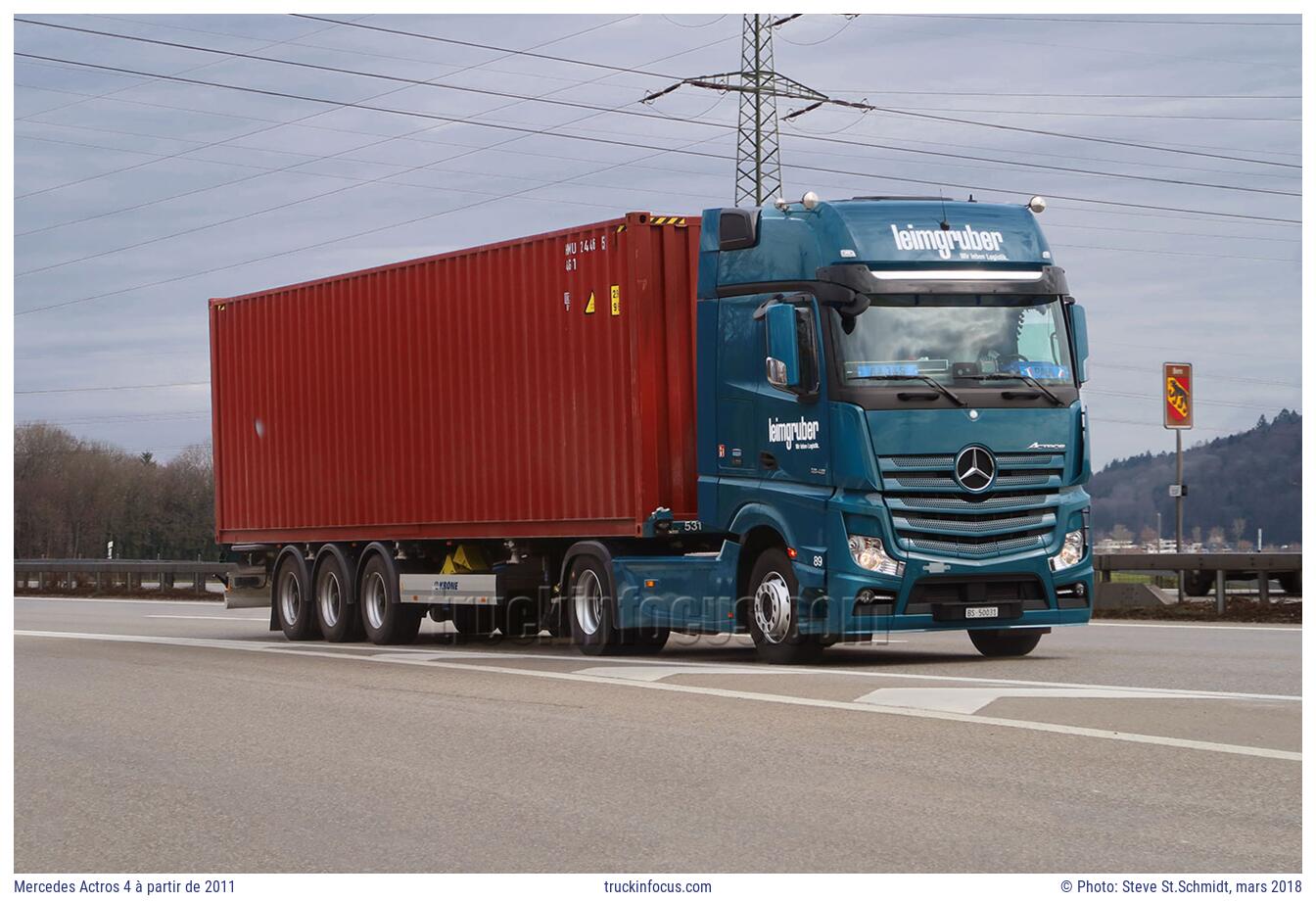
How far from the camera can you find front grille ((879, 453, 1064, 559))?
14.3 meters

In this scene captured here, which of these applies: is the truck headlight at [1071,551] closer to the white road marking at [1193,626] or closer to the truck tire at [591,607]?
the truck tire at [591,607]

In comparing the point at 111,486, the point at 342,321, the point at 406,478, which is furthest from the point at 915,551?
the point at 111,486

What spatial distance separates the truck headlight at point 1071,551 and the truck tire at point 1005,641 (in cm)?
108

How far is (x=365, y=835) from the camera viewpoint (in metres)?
7.29

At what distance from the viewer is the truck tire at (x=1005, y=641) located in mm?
15820

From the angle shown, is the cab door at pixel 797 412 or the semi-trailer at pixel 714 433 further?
the cab door at pixel 797 412

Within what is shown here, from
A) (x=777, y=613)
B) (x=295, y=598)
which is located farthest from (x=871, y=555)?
(x=295, y=598)

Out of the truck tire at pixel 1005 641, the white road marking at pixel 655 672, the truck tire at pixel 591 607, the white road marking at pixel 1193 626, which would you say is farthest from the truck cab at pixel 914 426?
the white road marking at pixel 1193 626

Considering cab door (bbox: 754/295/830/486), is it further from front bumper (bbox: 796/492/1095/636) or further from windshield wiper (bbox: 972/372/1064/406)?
windshield wiper (bbox: 972/372/1064/406)

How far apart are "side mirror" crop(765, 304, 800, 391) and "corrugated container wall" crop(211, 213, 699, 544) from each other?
1658 mm

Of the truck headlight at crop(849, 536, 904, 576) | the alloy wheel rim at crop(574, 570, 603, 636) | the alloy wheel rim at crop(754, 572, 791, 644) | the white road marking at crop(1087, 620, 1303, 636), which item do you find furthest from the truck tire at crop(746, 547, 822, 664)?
the white road marking at crop(1087, 620, 1303, 636)

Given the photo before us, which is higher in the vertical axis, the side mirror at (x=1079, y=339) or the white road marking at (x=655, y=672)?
the side mirror at (x=1079, y=339)

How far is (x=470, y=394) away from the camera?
18.7 meters

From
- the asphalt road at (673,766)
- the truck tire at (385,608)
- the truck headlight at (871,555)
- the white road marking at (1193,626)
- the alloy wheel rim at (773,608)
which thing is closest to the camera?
the asphalt road at (673,766)
